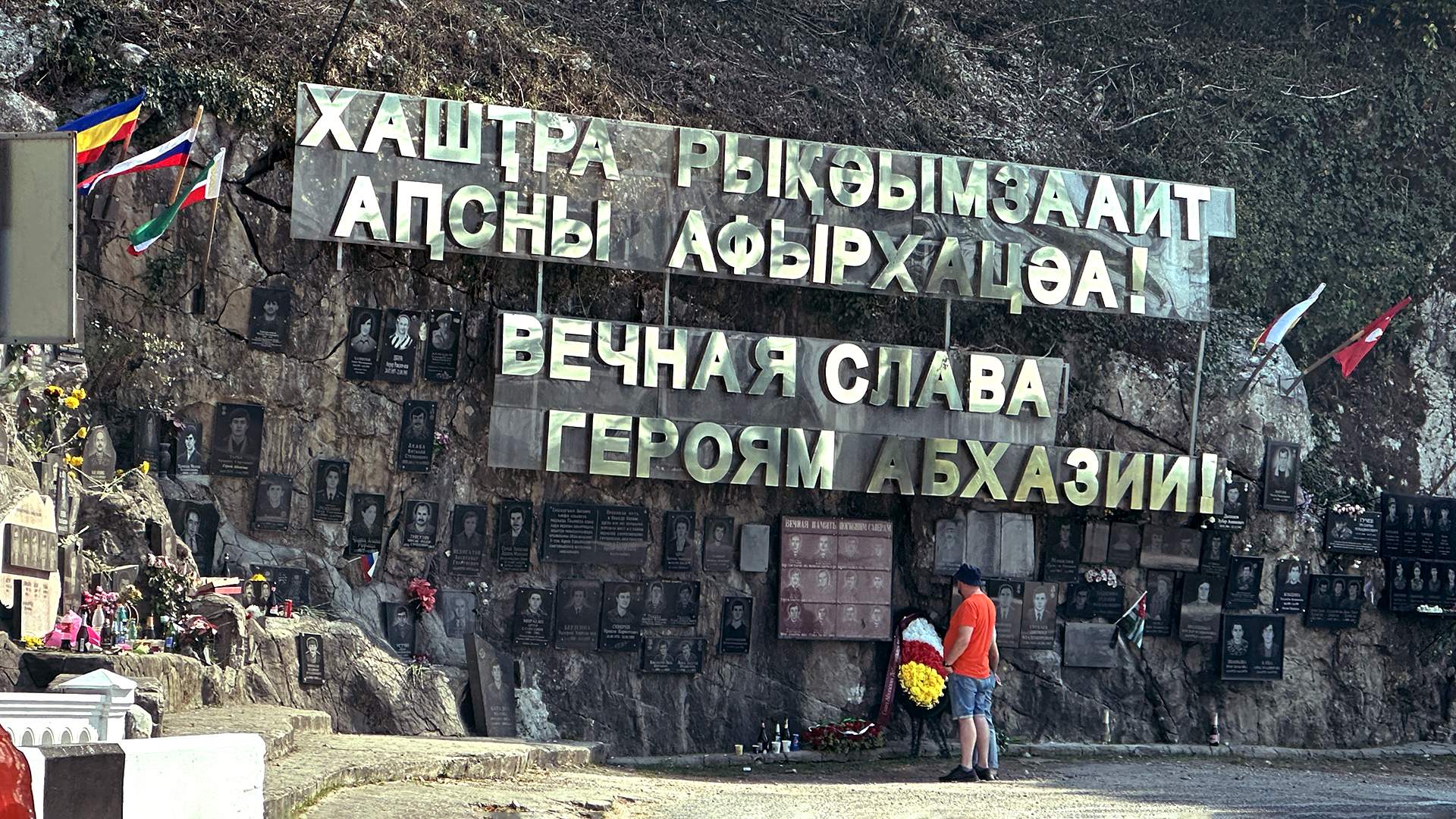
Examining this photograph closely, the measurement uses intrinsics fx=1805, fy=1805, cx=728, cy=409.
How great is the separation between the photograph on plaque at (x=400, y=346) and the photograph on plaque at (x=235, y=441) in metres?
1.32

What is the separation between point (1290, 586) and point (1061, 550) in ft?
8.83

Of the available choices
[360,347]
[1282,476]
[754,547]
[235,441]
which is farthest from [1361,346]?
[235,441]

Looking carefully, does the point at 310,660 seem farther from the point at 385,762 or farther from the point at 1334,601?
the point at 1334,601

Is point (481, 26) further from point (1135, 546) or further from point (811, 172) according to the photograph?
point (1135, 546)

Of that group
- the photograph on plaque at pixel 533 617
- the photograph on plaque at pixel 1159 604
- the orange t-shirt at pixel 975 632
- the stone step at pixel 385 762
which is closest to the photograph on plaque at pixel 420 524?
the photograph on plaque at pixel 533 617

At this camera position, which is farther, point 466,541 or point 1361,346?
point 1361,346

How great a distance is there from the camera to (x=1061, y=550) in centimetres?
1866

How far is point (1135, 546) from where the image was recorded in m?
18.9

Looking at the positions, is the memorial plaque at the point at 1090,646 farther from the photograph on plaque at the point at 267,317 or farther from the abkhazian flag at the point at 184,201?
the abkhazian flag at the point at 184,201

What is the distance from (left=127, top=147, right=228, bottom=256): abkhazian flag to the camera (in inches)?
616

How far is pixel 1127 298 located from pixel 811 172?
3.53 meters

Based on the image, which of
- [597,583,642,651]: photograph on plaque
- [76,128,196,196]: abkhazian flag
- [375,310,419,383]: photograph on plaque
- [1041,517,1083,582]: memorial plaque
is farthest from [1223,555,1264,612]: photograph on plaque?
[76,128,196,196]: abkhazian flag

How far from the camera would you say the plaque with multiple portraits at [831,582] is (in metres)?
17.7

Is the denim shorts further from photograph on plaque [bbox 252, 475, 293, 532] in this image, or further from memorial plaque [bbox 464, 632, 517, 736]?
photograph on plaque [bbox 252, 475, 293, 532]
